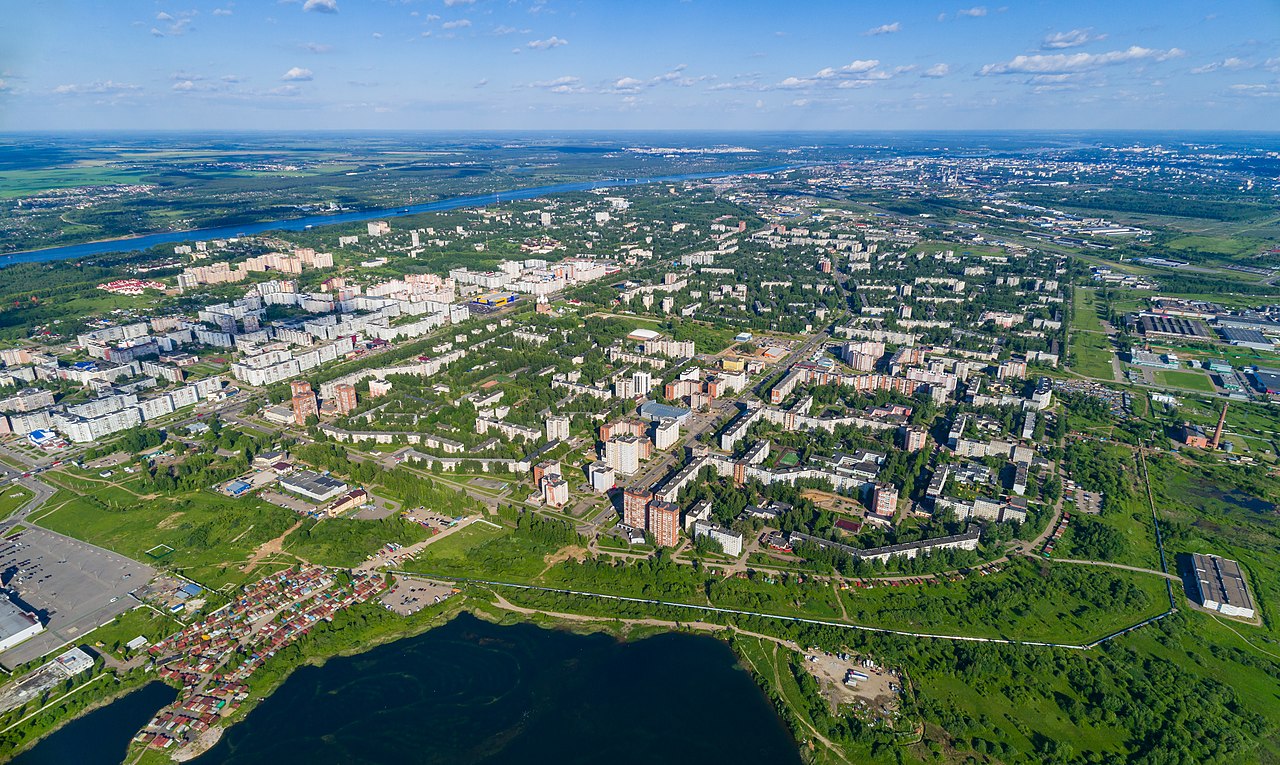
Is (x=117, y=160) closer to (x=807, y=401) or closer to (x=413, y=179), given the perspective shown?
(x=413, y=179)

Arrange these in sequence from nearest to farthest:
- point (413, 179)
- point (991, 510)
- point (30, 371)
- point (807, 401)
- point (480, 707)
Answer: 1. point (480, 707)
2. point (991, 510)
3. point (807, 401)
4. point (30, 371)
5. point (413, 179)

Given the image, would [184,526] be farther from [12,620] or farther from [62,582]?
[12,620]

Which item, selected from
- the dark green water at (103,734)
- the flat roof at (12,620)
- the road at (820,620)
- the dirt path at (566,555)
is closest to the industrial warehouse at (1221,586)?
the road at (820,620)

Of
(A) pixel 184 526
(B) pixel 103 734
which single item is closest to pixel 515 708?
(B) pixel 103 734

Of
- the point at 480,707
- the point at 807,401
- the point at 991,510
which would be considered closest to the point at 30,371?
the point at 480,707

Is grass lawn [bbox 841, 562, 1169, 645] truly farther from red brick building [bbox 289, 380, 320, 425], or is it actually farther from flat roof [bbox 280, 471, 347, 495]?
red brick building [bbox 289, 380, 320, 425]
